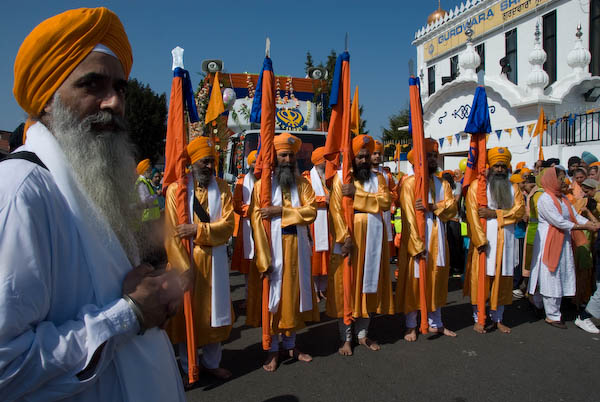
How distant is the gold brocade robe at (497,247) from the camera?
473cm

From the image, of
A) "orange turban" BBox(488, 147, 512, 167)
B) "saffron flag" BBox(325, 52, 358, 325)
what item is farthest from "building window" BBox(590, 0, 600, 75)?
"saffron flag" BBox(325, 52, 358, 325)

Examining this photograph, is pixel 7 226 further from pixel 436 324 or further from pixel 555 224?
pixel 555 224

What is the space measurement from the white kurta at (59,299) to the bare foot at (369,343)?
3430mm

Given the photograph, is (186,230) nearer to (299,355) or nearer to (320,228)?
(299,355)

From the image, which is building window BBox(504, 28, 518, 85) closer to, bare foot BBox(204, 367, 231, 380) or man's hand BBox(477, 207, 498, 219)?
man's hand BBox(477, 207, 498, 219)

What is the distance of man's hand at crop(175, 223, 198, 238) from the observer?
346cm

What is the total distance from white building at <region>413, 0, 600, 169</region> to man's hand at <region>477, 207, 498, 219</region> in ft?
22.3

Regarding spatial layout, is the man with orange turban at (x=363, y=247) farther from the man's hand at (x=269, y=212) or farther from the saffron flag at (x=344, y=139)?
the man's hand at (x=269, y=212)

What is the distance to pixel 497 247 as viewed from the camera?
4.74 m

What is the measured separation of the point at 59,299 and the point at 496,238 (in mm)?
4776

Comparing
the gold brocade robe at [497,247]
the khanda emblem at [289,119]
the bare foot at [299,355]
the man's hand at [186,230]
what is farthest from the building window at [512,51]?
the man's hand at [186,230]

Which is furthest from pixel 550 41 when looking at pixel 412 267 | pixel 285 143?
pixel 285 143

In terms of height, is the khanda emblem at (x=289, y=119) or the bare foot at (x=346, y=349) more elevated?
the khanda emblem at (x=289, y=119)

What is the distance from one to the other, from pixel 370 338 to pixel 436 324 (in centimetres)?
80
